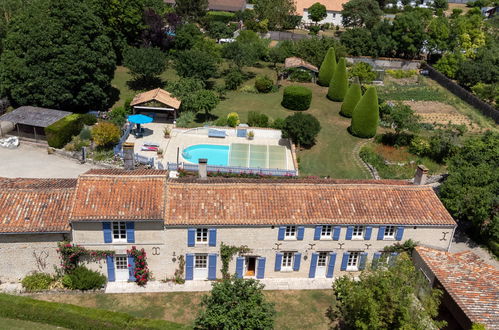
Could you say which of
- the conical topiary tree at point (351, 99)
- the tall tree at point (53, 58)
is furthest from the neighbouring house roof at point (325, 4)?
the tall tree at point (53, 58)

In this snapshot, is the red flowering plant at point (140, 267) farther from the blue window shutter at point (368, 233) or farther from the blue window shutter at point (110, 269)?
the blue window shutter at point (368, 233)

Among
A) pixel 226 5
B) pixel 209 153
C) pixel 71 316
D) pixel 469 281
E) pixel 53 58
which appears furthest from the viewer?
pixel 226 5

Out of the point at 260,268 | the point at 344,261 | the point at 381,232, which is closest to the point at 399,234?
the point at 381,232

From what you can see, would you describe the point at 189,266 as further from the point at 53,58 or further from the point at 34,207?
the point at 53,58

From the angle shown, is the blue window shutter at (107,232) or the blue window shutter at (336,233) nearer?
the blue window shutter at (107,232)

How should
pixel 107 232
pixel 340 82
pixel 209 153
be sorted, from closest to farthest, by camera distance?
pixel 107 232 < pixel 209 153 < pixel 340 82

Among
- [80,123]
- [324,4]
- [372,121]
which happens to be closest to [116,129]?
[80,123]
